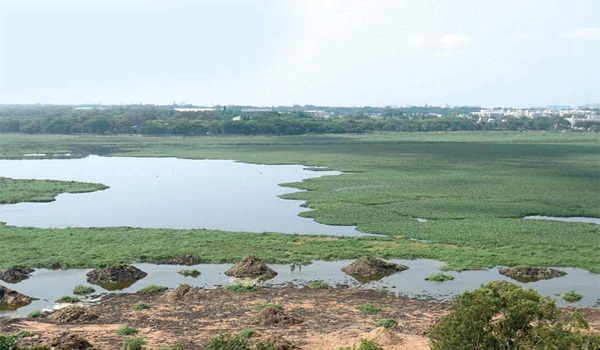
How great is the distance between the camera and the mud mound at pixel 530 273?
32.9 m

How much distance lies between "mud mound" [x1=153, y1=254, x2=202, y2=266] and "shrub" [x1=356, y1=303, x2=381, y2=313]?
12.5 meters

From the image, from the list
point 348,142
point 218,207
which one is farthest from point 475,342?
point 348,142

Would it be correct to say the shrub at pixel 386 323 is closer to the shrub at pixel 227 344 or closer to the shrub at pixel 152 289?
the shrub at pixel 227 344

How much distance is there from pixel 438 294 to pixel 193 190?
44072 mm

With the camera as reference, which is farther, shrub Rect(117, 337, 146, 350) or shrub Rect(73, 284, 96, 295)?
shrub Rect(73, 284, 96, 295)

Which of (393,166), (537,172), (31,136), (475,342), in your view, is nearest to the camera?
(475,342)

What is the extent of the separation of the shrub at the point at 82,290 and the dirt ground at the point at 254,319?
148 cm

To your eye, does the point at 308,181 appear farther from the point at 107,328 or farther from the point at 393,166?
the point at 107,328

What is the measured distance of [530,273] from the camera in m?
33.1

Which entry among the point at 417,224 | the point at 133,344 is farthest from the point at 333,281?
the point at 417,224

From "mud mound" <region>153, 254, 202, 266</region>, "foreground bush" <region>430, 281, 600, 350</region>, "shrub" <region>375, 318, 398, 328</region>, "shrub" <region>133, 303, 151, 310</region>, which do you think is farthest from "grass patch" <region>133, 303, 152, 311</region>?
"foreground bush" <region>430, 281, 600, 350</region>

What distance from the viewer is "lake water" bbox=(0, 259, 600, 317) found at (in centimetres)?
3034

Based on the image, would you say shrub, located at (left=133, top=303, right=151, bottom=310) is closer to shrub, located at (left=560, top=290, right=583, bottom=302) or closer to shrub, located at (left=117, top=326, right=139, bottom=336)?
shrub, located at (left=117, top=326, right=139, bottom=336)

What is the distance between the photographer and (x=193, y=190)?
6975cm
